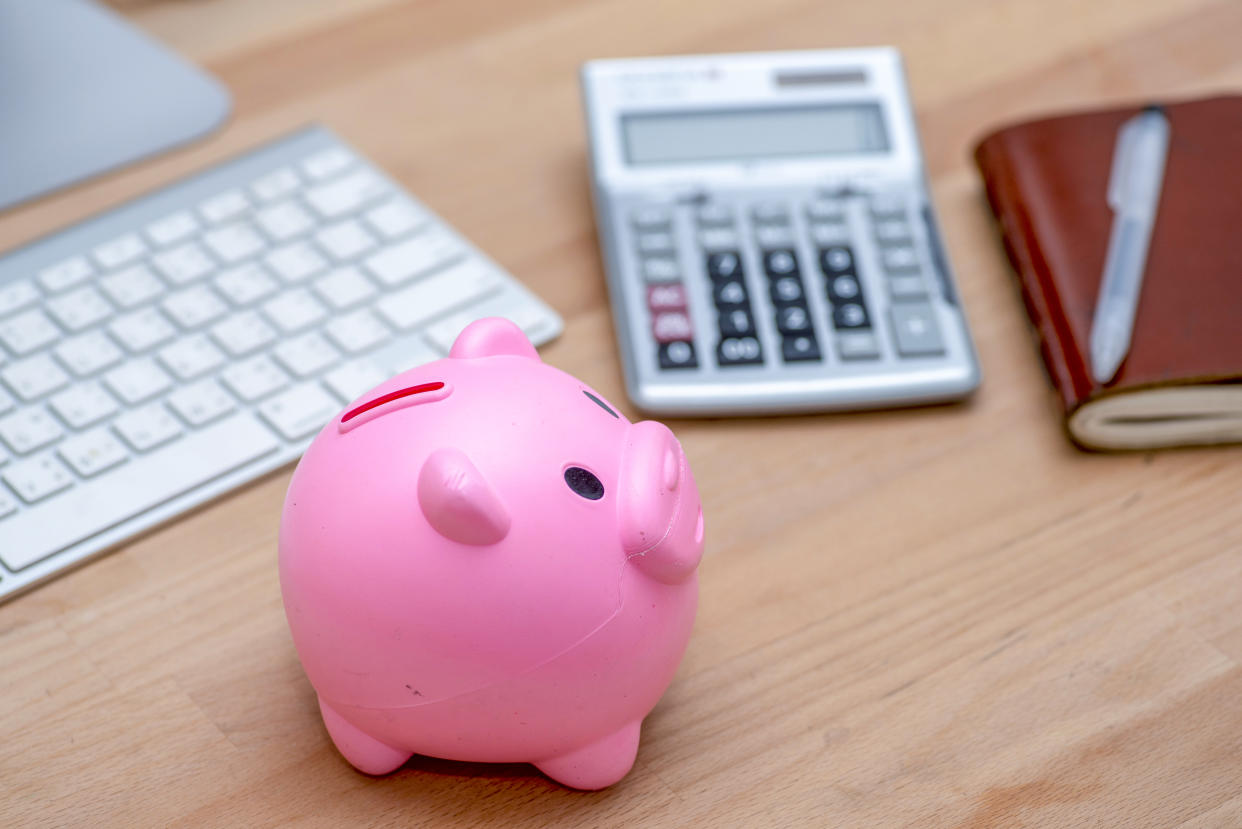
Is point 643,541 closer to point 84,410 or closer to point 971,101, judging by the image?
point 84,410

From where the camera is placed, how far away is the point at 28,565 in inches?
20.3

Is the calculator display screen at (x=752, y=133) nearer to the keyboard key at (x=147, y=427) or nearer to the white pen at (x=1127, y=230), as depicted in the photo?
the white pen at (x=1127, y=230)

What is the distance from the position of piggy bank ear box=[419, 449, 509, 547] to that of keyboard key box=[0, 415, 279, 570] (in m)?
0.21

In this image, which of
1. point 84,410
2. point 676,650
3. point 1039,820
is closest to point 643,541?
point 676,650

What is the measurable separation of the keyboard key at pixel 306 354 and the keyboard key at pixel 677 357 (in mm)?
157

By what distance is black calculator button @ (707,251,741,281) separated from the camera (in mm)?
626

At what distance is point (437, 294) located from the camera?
634 millimetres

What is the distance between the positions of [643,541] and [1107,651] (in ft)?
0.74

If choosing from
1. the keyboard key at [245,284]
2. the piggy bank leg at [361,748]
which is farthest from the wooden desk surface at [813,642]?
the keyboard key at [245,284]

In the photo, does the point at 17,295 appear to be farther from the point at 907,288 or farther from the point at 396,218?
the point at 907,288

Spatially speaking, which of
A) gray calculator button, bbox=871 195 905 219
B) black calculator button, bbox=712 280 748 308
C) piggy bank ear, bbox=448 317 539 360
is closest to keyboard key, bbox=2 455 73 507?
piggy bank ear, bbox=448 317 539 360

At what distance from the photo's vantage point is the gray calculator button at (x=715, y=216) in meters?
0.65

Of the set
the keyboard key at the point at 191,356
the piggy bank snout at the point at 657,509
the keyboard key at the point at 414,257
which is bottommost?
the keyboard key at the point at 414,257

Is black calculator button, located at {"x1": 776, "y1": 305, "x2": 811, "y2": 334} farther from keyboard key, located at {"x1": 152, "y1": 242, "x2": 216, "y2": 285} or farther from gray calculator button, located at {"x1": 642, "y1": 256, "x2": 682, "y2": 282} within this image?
keyboard key, located at {"x1": 152, "y1": 242, "x2": 216, "y2": 285}
